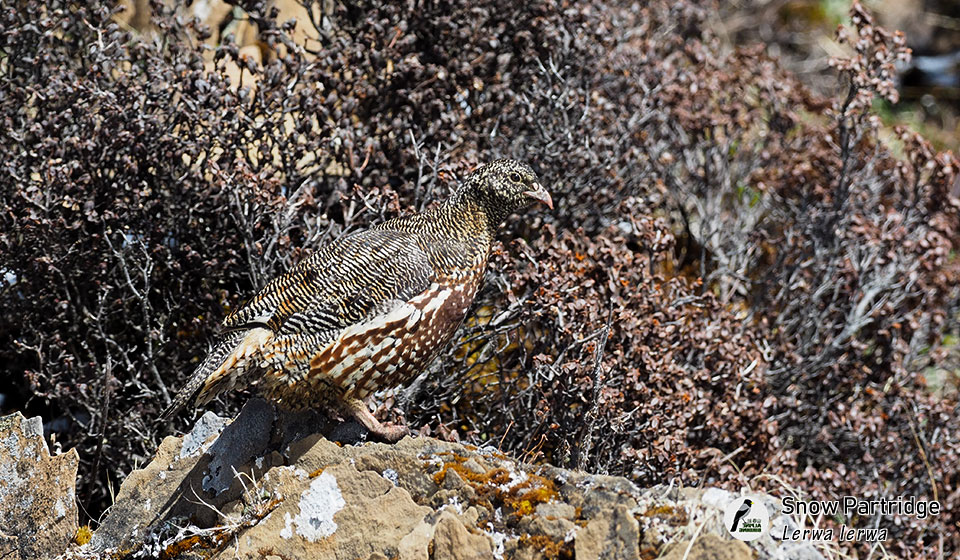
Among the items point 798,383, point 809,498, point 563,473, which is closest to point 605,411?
point 563,473

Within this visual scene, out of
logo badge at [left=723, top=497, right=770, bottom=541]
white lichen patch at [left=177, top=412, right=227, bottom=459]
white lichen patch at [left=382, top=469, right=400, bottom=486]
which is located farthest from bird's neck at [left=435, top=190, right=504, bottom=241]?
logo badge at [left=723, top=497, right=770, bottom=541]

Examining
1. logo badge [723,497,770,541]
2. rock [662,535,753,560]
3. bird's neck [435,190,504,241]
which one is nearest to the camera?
rock [662,535,753,560]

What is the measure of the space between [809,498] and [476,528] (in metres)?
2.84

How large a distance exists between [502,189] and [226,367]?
62.5 inches

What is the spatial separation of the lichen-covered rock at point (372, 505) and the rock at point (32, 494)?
0.15 metres

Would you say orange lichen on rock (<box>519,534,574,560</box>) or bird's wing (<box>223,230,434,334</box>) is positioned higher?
bird's wing (<box>223,230,434,334</box>)

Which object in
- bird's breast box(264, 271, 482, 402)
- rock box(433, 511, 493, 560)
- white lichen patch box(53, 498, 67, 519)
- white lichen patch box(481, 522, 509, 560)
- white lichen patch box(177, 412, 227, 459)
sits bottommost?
white lichen patch box(53, 498, 67, 519)

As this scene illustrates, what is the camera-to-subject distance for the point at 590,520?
3316 mm

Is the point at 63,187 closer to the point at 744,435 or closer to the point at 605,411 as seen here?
the point at 605,411

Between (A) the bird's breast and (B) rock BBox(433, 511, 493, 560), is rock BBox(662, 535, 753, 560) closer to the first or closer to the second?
(B) rock BBox(433, 511, 493, 560)

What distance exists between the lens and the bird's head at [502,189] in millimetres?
4516

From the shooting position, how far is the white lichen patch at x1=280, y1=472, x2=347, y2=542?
3.75m

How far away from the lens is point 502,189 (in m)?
4.52

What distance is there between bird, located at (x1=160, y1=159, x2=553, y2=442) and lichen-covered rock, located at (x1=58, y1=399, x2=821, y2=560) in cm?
24
